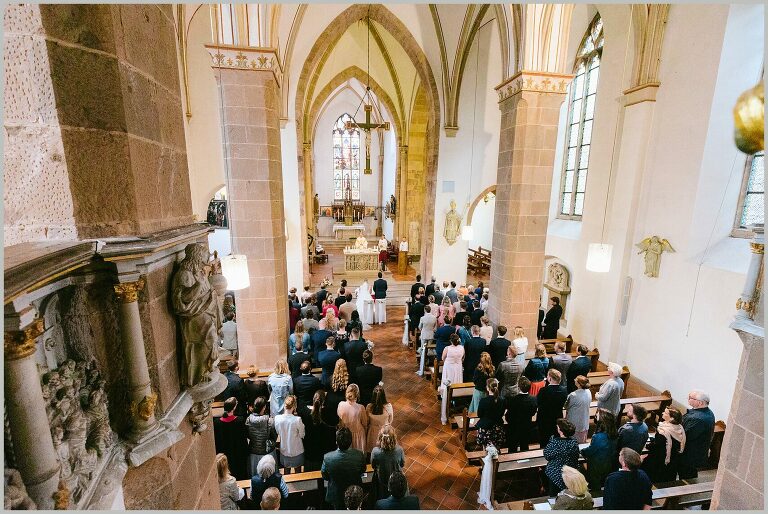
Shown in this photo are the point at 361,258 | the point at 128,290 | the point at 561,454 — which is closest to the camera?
the point at 128,290

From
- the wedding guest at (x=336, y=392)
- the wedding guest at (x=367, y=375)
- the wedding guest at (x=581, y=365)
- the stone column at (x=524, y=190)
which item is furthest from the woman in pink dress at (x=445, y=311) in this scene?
the wedding guest at (x=336, y=392)

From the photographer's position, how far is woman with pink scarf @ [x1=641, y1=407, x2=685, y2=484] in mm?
3607

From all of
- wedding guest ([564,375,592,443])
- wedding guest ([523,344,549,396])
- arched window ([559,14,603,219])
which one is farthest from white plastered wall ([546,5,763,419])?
wedding guest ([523,344,549,396])

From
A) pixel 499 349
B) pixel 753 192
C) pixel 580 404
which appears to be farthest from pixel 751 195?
pixel 499 349

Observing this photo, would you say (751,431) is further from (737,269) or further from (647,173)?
(647,173)

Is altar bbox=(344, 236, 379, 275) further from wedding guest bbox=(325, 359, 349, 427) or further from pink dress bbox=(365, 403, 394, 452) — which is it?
pink dress bbox=(365, 403, 394, 452)

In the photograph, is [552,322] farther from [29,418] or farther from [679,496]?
[29,418]

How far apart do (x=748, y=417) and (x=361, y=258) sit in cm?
1139

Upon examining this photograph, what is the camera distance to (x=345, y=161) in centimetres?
2402

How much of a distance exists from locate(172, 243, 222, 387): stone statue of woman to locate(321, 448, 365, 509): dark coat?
→ 1.72 metres

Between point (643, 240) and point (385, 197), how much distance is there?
17.9 m

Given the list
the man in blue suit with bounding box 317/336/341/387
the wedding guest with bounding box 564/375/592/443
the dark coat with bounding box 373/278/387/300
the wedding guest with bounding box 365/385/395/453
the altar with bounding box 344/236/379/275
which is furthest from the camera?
the altar with bounding box 344/236/379/275

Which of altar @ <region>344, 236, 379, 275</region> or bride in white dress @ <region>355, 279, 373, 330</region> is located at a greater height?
altar @ <region>344, 236, 379, 275</region>

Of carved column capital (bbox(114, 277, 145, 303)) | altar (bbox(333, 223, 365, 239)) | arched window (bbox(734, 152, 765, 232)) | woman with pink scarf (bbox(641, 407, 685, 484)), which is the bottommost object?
woman with pink scarf (bbox(641, 407, 685, 484))
